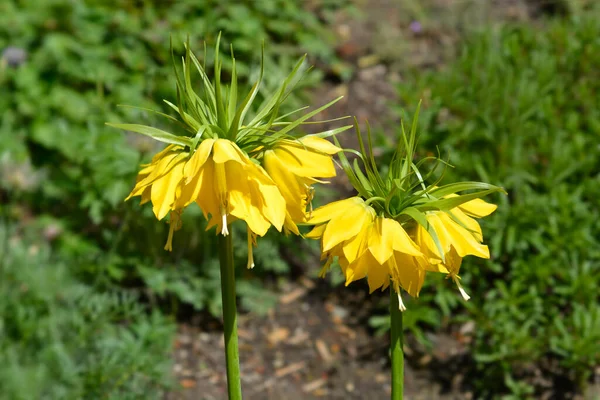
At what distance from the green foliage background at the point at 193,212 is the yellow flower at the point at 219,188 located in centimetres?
175

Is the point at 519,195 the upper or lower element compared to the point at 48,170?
lower

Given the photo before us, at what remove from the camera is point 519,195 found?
3512 millimetres

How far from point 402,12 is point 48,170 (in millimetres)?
2557

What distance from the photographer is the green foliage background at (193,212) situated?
3201 mm

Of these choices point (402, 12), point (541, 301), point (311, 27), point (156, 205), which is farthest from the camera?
point (402, 12)

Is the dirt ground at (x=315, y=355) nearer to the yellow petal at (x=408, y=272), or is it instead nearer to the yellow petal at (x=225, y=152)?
the yellow petal at (x=408, y=272)

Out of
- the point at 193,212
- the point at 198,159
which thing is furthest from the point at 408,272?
the point at 193,212

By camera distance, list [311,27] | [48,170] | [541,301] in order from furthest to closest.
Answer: [311,27], [48,170], [541,301]

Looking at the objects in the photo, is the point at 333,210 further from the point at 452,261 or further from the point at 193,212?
the point at 193,212

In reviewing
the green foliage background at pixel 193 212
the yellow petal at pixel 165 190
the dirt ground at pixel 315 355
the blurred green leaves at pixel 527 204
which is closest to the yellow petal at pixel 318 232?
the yellow petal at pixel 165 190

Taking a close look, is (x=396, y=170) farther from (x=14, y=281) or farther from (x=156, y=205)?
(x=14, y=281)

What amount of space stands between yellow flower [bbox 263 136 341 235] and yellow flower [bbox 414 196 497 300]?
19cm

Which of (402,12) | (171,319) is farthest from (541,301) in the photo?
(402,12)

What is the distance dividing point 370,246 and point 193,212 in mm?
2245
